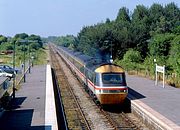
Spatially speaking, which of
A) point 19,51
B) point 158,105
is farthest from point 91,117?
point 19,51

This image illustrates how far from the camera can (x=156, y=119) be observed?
15.7m

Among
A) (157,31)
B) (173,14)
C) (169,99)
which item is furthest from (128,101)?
(173,14)

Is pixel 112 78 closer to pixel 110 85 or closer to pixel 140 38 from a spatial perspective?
pixel 110 85

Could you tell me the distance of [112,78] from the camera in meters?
20.7

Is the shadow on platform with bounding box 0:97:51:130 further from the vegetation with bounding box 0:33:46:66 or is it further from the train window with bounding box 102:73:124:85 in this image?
the vegetation with bounding box 0:33:46:66

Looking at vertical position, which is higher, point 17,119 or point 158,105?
point 158,105

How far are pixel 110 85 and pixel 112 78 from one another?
51 centimetres

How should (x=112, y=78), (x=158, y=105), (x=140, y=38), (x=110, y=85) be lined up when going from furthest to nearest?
(x=140, y=38), (x=112, y=78), (x=110, y=85), (x=158, y=105)

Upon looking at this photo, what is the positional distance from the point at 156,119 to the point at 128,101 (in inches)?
237

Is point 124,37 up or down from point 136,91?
up

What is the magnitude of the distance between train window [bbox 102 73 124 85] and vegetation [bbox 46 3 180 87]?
17.5 metres

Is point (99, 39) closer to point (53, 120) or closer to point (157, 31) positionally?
point (157, 31)

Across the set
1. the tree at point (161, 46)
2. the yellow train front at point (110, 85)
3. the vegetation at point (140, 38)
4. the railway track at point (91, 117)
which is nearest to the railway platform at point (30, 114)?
the railway track at point (91, 117)

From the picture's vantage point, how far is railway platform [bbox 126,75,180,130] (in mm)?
15444
